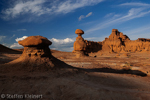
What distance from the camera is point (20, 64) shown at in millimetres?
5008

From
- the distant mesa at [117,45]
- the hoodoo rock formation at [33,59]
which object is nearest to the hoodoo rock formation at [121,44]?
the distant mesa at [117,45]

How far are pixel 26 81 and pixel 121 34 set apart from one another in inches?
1739

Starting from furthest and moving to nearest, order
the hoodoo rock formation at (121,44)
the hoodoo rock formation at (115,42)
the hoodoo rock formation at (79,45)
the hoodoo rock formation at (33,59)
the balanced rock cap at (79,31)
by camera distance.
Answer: the hoodoo rock formation at (115,42)
the hoodoo rock formation at (121,44)
the balanced rock cap at (79,31)
the hoodoo rock formation at (79,45)
the hoodoo rock formation at (33,59)

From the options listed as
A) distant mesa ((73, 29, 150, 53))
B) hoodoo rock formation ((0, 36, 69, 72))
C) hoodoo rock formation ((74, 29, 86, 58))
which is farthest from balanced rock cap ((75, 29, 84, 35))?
distant mesa ((73, 29, 150, 53))

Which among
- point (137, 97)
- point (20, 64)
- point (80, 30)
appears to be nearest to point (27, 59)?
point (20, 64)

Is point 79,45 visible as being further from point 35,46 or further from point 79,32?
point 35,46

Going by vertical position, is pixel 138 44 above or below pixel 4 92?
above

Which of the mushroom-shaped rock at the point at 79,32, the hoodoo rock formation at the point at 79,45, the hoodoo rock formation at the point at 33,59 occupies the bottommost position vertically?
the hoodoo rock formation at the point at 33,59

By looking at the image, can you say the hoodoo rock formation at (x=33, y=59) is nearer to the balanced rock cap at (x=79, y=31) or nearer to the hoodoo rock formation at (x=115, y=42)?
the balanced rock cap at (x=79, y=31)

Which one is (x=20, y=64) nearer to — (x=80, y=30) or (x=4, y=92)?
(x=4, y=92)

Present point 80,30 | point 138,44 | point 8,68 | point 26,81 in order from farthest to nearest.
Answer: point 138,44 < point 80,30 < point 8,68 < point 26,81

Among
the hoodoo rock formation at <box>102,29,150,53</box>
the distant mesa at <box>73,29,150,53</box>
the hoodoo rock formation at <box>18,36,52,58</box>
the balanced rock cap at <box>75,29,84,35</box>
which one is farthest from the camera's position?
the distant mesa at <box>73,29,150,53</box>

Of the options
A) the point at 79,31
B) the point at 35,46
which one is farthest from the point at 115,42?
the point at 35,46

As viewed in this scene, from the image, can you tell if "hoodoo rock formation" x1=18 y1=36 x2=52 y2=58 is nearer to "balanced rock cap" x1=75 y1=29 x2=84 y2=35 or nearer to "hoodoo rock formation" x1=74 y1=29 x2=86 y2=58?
"hoodoo rock formation" x1=74 y1=29 x2=86 y2=58
